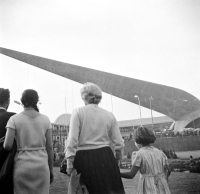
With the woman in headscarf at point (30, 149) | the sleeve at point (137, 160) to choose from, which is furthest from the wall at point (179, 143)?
the woman in headscarf at point (30, 149)

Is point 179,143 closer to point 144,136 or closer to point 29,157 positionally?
point 144,136

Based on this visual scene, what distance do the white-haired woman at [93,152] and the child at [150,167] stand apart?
0.57ft

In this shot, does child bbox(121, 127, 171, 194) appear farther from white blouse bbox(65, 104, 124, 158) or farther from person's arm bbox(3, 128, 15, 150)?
person's arm bbox(3, 128, 15, 150)

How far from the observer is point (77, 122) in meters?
1.91

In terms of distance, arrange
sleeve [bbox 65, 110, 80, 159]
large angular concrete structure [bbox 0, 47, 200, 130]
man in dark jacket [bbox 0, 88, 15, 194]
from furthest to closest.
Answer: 1. large angular concrete structure [bbox 0, 47, 200, 130]
2. man in dark jacket [bbox 0, 88, 15, 194]
3. sleeve [bbox 65, 110, 80, 159]

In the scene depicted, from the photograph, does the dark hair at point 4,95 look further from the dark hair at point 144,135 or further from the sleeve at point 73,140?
the dark hair at point 144,135

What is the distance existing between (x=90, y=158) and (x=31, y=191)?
56cm

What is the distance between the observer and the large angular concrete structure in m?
4.46

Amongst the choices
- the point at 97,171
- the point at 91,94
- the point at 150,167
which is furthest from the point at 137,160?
the point at 91,94

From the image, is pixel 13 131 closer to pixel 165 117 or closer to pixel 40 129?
pixel 40 129

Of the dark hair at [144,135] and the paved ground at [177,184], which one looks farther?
the paved ground at [177,184]

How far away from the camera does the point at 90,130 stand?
1.92m

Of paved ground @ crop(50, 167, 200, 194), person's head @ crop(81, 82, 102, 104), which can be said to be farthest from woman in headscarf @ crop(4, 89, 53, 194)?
paved ground @ crop(50, 167, 200, 194)

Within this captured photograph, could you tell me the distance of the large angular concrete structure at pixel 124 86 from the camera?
446 cm
